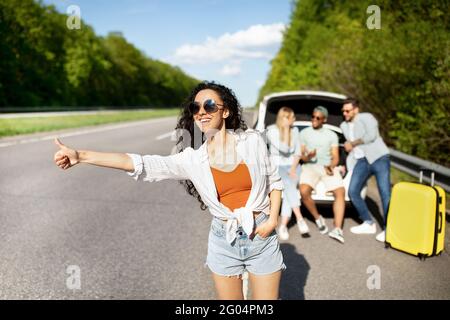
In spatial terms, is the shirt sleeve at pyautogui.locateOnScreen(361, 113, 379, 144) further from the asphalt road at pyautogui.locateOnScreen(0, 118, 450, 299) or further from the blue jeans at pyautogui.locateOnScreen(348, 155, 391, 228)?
the asphalt road at pyautogui.locateOnScreen(0, 118, 450, 299)

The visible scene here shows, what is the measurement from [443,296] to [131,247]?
3367 mm

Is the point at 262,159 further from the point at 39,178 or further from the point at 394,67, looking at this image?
the point at 394,67

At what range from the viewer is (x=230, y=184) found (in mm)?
2420

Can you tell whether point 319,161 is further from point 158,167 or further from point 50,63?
point 50,63

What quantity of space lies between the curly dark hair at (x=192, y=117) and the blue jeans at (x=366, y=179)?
12.0 feet

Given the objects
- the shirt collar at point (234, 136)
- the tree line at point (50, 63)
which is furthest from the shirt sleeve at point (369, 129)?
the tree line at point (50, 63)

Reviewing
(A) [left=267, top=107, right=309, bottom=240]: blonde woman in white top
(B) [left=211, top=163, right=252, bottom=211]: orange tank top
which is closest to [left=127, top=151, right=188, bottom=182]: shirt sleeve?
(B) [left=211, top=163, right=252, bottom=211]: orange tank top

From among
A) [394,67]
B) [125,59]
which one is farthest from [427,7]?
[125,59]

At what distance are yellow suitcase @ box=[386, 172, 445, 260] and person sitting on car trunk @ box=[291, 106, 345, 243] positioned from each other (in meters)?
0.86

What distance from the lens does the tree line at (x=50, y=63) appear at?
49.9m

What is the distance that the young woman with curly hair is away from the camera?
95.3 inches

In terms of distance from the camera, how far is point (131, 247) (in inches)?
202

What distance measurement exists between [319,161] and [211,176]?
159 inches

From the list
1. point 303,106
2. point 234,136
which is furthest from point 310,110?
point 234,136
